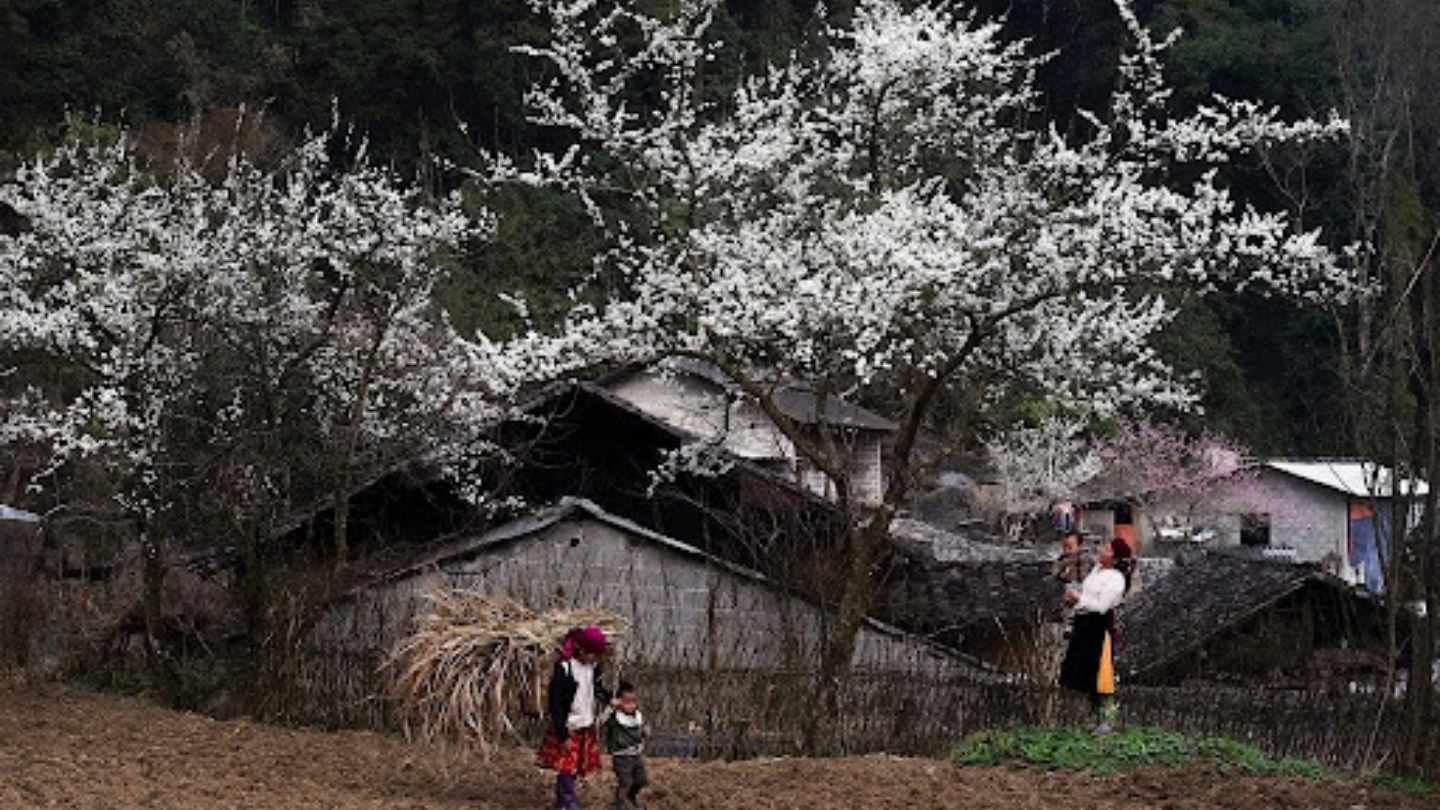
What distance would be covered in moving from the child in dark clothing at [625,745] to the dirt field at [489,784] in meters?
0.48

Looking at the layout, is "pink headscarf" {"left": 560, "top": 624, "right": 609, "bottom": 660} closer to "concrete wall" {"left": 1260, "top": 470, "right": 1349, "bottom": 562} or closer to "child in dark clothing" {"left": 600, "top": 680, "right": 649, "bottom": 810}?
"child in dark clothing" {"left": 600, "top": 680, "right": 649, "bottom": 810}

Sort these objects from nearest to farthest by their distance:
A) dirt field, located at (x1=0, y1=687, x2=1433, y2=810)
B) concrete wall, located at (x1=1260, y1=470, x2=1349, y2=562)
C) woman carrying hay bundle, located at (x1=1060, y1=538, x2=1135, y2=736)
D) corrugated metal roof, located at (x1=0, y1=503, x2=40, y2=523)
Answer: dirt field, located at (x1=0, y1=687, x2=1433, y2=810)
woman carrying hay bundle, located at (x1=1060, y1=538, x2=1135, y2=736)
corrugated metal roof, located at (x1=0, y1=503, x2=40, y2=523)
concrete wall, located at (x1=1260, y1=470, x2=1349, y2=562)

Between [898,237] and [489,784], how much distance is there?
493cm

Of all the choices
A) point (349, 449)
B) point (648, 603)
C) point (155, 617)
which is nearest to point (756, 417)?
point (648, 603)

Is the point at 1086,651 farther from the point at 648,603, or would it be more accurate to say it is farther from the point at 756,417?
the point at 756,417

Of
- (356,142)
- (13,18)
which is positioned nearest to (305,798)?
(13,18)

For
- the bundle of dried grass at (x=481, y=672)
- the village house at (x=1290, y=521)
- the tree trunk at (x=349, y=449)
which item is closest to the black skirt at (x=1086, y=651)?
the bundle of dried grass at (x=481, y=672)

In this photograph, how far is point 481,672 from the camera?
1239 centimetres

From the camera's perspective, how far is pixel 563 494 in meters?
25.1

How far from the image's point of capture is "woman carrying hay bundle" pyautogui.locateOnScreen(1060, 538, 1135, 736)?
44.9 feet

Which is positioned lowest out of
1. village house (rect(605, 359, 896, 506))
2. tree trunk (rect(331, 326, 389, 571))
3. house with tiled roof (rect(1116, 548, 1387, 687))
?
house with tiled roof (rect(1116, 548, 1387, 687))

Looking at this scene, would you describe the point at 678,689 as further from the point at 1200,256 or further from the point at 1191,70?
the point at 1191,70

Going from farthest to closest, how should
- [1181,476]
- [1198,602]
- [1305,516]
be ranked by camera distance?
[1181,476] < [1305,516] < [1198,602]

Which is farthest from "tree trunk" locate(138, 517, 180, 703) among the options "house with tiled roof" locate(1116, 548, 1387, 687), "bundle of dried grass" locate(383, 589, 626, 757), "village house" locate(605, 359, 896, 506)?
"house with tiled roof" locate(1116, 548, 1387, 687)
